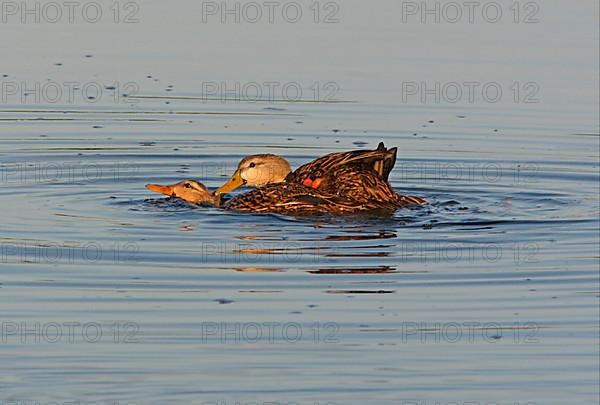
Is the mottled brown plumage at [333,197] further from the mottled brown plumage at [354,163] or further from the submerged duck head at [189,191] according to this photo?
the submerged duck head at [189,191]

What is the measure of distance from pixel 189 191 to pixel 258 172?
0.97 metres

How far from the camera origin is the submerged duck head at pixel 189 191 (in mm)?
14797

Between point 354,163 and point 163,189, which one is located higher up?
point 354,163

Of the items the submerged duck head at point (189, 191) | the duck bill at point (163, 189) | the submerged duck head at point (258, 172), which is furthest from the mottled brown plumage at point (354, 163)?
the duck bill at point (163, 189)

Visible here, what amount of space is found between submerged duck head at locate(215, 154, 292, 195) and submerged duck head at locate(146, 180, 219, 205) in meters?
0.56

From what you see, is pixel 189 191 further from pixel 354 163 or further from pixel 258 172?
pixel 354 163

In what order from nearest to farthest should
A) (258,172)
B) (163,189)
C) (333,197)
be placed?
(333,197)
(163,189)
(258,172)

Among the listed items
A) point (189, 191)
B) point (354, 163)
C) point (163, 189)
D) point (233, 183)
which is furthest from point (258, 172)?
point (354, 163)

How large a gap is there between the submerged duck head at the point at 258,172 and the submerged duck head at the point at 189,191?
1.84 feet

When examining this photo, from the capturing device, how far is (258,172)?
51.0 feet

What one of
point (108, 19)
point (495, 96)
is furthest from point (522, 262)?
point (108, 19)

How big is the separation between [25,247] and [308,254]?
7.42 ft

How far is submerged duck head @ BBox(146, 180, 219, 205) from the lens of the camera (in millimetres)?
14797

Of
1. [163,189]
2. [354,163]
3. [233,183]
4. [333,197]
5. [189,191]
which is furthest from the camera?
[233,183]
